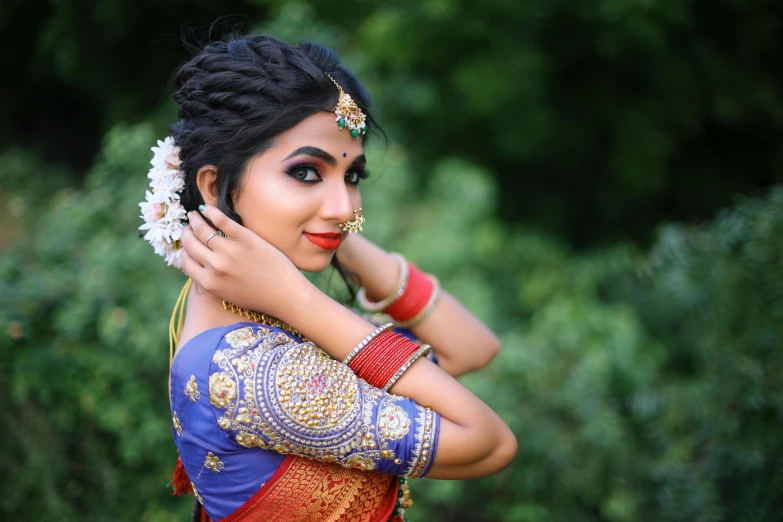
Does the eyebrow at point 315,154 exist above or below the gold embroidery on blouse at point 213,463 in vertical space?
above

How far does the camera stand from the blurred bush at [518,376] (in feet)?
8.83

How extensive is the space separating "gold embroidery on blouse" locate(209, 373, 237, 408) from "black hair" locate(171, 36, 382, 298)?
0.38 meters

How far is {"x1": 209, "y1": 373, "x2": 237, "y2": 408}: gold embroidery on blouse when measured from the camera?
1277 millimetres

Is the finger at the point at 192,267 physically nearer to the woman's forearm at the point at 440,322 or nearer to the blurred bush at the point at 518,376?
the woman's forearm at the point at 440,322

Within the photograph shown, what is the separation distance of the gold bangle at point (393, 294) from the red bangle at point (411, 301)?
0.04 ft

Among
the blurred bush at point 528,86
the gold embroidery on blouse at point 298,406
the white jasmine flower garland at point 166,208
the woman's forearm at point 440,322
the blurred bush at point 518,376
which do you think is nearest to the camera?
the gold embroidery on blouse at point 298,406

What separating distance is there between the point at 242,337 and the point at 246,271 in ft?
0.46

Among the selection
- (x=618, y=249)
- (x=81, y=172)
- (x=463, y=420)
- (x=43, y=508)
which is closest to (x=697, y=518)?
(x=463, y=420)

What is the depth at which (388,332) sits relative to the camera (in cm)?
140

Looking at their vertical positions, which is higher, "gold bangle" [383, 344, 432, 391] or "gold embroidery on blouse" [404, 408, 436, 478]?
"gold bangle" [383, 344, 432, 391]

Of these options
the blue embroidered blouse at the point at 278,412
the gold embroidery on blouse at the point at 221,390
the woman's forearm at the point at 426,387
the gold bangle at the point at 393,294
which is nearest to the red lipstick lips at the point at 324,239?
the woman's forearm at the point at 426,387

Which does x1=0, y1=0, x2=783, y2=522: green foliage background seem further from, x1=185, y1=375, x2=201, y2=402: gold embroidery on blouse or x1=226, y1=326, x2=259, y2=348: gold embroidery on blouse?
x1=185, y1=375, x2=201, y2=402: gold embroidery on blouse

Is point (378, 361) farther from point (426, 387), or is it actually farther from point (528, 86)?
point (528, 86)

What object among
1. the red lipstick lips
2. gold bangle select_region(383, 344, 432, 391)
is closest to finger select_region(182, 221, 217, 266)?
the red lipstick lips
